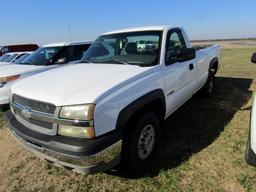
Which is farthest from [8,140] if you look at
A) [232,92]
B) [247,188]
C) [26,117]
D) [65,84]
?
[232,92]

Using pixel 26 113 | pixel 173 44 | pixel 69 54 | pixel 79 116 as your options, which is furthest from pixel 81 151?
pixel 69 54

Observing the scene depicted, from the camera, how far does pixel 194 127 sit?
5059mm

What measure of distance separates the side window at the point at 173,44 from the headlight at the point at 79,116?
176 centimetres

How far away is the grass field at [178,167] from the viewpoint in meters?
3.37

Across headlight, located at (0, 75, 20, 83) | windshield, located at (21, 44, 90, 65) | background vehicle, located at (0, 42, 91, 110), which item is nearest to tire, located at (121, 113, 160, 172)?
background vehicle, located at (0, 42, 91, 110)

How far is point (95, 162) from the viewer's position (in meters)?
2.87

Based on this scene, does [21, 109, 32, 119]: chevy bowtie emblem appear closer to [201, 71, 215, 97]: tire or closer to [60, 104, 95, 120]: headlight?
[60, 104, 95, 120]: headlight

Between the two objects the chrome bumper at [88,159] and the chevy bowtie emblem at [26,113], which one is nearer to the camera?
the chrome bumper at [88,159]

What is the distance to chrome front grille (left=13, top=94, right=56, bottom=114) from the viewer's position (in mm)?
3006

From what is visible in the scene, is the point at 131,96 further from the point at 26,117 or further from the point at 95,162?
the point at 26,117

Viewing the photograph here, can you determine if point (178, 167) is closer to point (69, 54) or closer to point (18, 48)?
point (69, 54)

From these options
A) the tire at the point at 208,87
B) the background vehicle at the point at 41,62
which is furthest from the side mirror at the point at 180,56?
the background vehicle at the point at 41,62

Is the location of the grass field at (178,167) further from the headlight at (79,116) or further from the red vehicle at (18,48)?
the red vehicle at (18,48)

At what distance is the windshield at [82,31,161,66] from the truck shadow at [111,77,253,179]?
1395 mm
